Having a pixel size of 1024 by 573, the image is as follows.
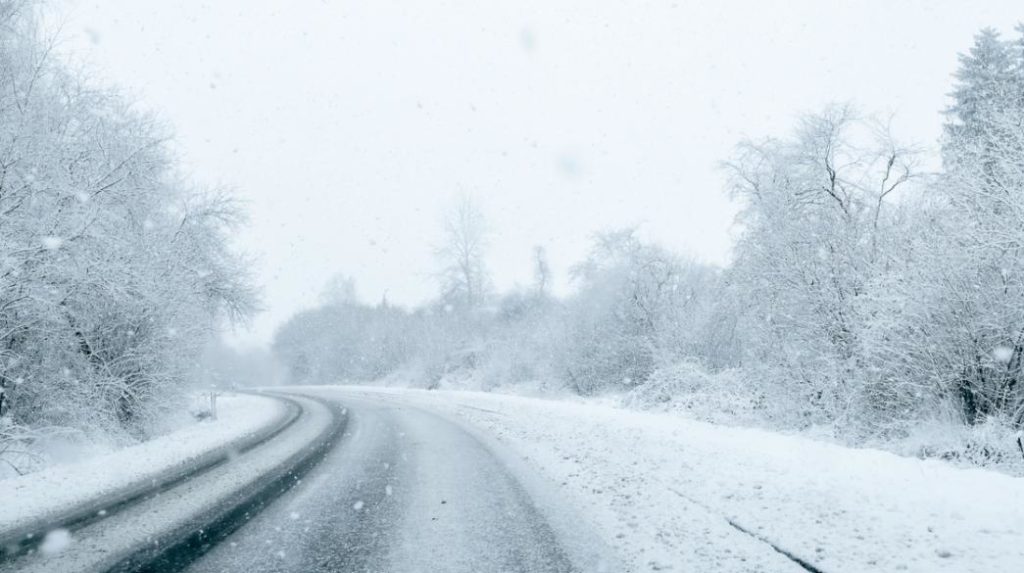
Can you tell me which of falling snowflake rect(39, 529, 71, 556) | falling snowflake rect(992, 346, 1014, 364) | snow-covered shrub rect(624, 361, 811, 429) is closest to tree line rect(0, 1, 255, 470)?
falling snowflake rect(39, 529, 71, 556)

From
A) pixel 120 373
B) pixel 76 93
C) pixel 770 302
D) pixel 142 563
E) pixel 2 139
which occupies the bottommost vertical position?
pixel 142 563

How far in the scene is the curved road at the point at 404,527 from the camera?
4.84m

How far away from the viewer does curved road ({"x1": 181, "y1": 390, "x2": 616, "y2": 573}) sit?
484 cm

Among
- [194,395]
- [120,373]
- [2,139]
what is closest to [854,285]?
[2,139]

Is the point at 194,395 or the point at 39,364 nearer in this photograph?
the point at 39,364

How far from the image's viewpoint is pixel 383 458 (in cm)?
1034

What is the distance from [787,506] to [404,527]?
366 cm

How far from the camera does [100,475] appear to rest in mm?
9391

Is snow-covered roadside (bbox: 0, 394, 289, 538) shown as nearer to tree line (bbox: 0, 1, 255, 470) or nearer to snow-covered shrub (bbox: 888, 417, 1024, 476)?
tree line (bbox: 0, 1, 255, 470)

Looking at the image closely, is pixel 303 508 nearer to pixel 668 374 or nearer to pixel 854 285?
pixel 854 285

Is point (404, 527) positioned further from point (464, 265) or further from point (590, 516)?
point (464, 265)

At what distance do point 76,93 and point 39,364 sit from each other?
18.0 feet

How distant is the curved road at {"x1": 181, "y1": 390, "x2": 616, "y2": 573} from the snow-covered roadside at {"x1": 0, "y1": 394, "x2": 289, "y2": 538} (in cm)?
257

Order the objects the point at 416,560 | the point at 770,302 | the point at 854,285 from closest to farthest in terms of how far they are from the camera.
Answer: the point at 416,560, the point at 854,285, the point at 770,302
